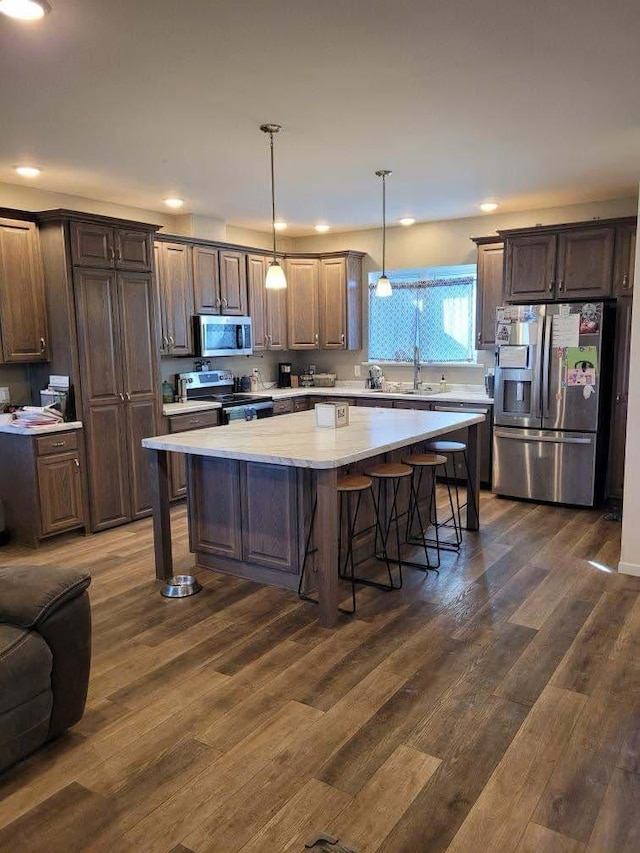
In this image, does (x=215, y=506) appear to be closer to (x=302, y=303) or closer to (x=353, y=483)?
(x=353, y=483)

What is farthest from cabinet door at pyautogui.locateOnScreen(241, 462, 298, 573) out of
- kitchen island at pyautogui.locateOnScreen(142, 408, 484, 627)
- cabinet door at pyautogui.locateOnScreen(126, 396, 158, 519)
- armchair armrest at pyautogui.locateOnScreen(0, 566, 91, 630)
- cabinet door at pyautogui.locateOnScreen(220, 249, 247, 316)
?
cabinet door at pyautogui.locateOnScreen(220, 249, 247, 316)

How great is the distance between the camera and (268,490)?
3580mm

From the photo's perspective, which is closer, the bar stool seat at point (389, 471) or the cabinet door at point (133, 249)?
the bar stool seat at point (389, 471)

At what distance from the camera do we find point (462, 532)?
4.71 meters

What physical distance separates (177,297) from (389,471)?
9.69 feet

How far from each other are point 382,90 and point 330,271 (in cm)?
389

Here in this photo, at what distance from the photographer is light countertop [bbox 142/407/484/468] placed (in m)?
3.13

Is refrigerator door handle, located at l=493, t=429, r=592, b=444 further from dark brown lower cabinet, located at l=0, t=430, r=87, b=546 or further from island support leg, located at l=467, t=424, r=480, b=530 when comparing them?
dark brown lower cabinet, located at l=0, t=430, r=87, b=546

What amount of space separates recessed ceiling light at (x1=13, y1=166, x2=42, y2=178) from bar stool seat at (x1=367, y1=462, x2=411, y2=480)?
3.07 meters

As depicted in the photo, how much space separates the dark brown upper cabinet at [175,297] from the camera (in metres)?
5.50

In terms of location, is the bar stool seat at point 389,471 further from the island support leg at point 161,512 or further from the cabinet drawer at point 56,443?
the cabinet drawer at point 56,443

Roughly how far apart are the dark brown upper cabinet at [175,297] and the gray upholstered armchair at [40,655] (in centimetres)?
346

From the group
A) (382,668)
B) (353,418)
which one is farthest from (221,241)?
(382,668)

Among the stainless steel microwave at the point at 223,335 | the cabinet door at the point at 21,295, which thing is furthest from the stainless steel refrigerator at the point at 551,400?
the cabinet door at the point at 21,295
